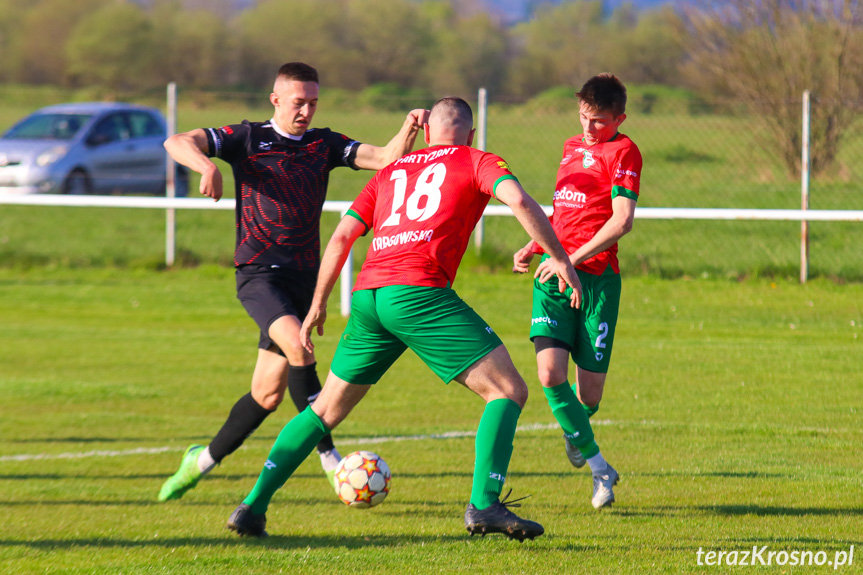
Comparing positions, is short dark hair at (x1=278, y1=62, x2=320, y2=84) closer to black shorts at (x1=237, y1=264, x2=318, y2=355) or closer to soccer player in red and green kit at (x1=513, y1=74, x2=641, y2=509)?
black shorts at (x1=237, y1=264, x2=318, y2=355)

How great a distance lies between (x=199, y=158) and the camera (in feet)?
17.6

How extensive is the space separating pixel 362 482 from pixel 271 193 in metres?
1.66

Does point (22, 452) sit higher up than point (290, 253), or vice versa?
point (290, 253)

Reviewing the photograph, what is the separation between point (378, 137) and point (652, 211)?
9269 mm

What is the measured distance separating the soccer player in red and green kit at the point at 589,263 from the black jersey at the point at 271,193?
113 centimetres

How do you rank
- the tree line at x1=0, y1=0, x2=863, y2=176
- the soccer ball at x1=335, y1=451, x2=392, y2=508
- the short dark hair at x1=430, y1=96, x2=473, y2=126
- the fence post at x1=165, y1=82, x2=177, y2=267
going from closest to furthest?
the short dark hair at x1=430, y1=96, x2=473, y2=126 → the soccer ball at x1=335, y1=451, x2=392, y2=508 → the fence post at x1=165, y1=82, x2=177, y2=267 → the tree line at x1=0, y1=0, x2=863, y2=176

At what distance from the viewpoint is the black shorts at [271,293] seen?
5637 millimetres

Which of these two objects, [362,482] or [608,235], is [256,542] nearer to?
[362,482]

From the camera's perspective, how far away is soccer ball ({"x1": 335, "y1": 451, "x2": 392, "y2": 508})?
5035 mm

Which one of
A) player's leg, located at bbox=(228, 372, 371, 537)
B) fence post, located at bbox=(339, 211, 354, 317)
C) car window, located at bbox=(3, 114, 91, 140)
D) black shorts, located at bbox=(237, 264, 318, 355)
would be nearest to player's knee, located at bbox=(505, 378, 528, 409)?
player's leg, located at bbox=(228, 372, 371, 537)

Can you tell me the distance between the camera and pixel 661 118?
15531 mm

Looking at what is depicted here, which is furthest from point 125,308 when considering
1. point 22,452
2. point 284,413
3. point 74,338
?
point 22,452

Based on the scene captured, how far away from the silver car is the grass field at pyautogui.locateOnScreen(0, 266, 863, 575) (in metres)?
5.50

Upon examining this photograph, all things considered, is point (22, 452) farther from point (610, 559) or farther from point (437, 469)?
point (610, 559)
